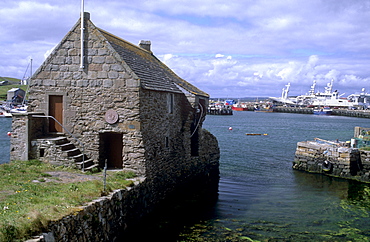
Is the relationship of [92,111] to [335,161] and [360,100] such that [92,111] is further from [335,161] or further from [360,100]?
[360,100]

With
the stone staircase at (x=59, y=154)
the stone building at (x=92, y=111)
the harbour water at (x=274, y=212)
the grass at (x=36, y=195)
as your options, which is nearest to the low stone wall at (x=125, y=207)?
the grass at (x=36, y=195)

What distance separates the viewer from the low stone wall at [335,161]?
23.7 metres

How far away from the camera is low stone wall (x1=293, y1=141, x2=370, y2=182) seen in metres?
23.7

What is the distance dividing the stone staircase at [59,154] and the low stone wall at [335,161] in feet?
55.1

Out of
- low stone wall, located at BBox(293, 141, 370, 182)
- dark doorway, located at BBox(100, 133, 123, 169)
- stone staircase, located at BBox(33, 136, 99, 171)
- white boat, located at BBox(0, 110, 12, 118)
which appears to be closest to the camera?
stone staircase, located at BBox(33, 136, 99, 171)

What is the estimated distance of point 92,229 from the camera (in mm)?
9367

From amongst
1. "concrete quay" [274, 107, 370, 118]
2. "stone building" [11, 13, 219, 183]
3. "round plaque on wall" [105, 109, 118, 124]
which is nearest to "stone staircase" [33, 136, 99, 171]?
"stone building" [11, 13, 219, 183]

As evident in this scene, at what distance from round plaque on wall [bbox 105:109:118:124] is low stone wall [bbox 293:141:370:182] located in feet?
53.5

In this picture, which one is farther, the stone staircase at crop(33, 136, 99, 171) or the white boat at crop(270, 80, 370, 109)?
the white boat at crop(270, 80, 370, 109)

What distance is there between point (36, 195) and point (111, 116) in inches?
200

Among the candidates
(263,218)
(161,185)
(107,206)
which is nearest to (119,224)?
(107,206)

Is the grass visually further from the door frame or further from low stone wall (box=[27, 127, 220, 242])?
the door frame

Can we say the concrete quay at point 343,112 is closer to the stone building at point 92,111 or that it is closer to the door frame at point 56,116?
the stone building at point 92,111

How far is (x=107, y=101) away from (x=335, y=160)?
1692 cm
